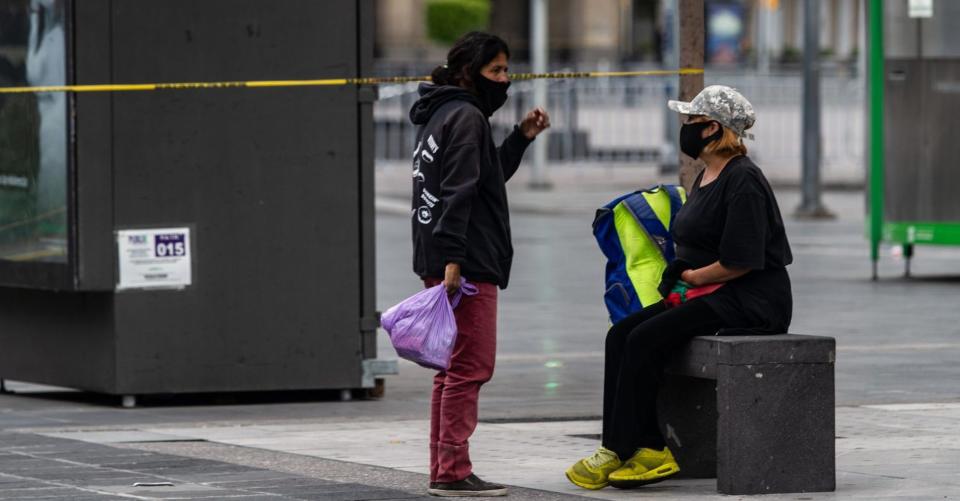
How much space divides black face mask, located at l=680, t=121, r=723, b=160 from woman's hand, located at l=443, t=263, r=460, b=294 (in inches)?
38.1

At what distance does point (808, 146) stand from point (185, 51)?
15.2m

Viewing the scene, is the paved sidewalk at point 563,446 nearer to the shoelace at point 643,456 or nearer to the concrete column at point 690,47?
the shoelace at point 643,456

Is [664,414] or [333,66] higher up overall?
[333,66]

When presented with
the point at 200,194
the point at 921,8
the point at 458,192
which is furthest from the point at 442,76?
the point at 921,8

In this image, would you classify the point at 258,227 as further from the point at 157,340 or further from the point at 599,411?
the point at 599,411

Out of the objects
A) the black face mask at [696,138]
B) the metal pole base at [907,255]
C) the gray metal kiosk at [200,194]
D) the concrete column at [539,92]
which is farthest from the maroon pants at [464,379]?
the concrete column at [539,92]

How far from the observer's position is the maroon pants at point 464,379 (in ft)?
24.1

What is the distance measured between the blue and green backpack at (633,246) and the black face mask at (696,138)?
33 cm

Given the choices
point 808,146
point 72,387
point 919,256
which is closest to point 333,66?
point 72,387

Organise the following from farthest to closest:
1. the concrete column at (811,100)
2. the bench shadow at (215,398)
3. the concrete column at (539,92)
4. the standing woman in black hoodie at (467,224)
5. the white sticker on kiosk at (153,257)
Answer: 1. the concrete column at (539,92)
2. the concrete column at (811,100)
3. the bench shadow at (215,398)
4. the white sticker on kiosk at (153,257)
5. the standing woman in black hoodie at (467,224)

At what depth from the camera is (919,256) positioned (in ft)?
64.1

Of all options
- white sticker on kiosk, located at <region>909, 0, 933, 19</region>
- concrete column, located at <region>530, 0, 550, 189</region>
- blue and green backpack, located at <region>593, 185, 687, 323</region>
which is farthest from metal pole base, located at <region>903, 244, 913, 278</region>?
concrete column, located at <region>530, 0, 550, 189</region>

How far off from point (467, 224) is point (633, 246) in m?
0.73

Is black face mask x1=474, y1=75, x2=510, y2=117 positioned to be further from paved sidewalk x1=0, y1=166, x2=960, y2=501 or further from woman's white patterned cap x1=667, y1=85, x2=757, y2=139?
paved sidewalk x1=0, y1=166, x2=960, y2=501
